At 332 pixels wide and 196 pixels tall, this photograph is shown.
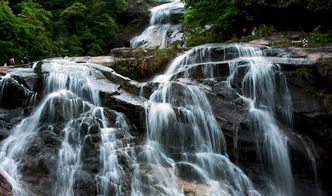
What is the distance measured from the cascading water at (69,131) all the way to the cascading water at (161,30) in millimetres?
14820

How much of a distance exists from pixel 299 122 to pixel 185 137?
11.2 ft

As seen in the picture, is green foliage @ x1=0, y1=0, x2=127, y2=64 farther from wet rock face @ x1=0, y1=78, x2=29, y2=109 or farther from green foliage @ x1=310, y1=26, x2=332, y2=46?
green foliage @ x1=310, y1=26, x2=332, y2=46

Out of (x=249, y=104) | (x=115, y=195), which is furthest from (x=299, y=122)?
(x=115, y=195)

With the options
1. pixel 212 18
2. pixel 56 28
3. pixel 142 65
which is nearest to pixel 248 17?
pixel 212 18

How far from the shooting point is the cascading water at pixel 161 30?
26.8 m

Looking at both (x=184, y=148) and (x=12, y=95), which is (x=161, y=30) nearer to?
(x=12, y=95)

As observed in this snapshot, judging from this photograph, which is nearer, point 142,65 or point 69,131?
point 69,131

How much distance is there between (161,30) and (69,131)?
67.5ft

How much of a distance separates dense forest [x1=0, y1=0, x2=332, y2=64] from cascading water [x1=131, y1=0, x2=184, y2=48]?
11.4ft

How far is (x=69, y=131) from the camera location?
966 centimetres

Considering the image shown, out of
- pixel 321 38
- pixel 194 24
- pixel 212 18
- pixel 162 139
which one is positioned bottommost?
pixel 162 139

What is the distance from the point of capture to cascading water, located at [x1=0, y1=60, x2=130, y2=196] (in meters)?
8.27

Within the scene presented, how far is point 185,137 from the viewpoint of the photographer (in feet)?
32.3

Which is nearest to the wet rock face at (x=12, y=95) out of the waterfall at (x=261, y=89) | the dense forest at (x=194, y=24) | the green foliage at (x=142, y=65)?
the green foliage at (x=142, y=65)
